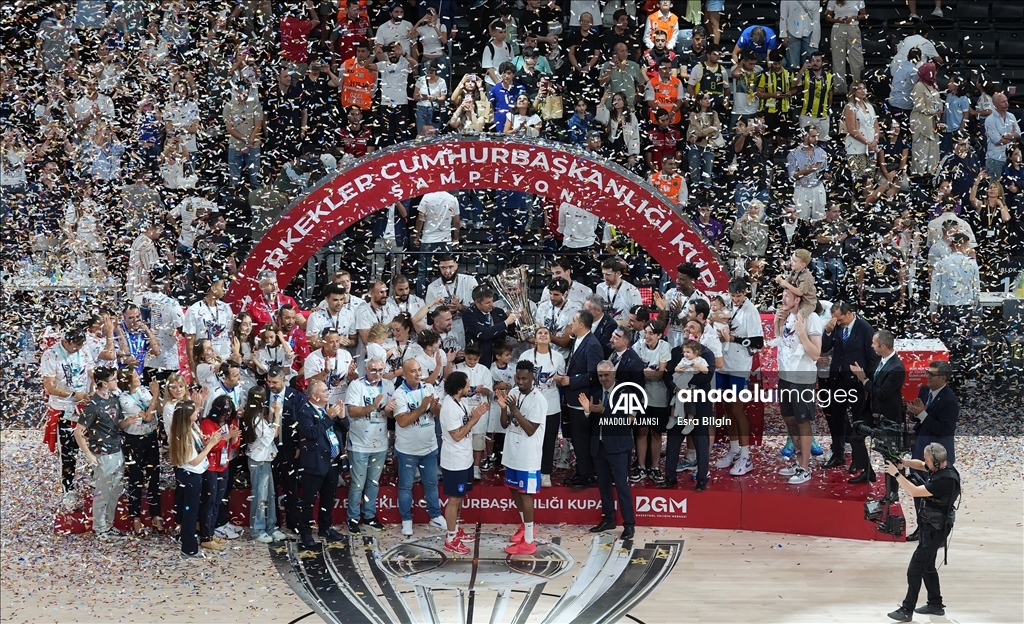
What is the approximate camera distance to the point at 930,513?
29.3 ft

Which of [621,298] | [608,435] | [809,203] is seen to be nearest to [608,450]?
[608,435]

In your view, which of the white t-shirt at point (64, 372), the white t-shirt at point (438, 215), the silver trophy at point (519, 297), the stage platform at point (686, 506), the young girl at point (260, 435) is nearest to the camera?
the young girl at point (260, 435)

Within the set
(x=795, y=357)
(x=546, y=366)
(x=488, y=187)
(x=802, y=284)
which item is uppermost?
(x=488, y=187)

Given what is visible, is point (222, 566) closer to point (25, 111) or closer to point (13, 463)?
point (13, 463)

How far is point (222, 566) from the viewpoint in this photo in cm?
991

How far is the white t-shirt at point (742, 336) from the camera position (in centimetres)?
1096

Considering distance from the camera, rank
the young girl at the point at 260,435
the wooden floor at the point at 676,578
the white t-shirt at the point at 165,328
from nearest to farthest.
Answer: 1. the wooden floor at the point at 676,578
2. the young girl at the point at 260,435
3. the white t-shirt at the point at 165,328

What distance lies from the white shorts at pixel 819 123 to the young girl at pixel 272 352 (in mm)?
6859

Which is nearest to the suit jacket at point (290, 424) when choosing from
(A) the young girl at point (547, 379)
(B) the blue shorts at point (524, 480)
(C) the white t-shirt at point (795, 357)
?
(B) the blue shorts at point (524, 480)

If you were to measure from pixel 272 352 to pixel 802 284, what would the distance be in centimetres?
427

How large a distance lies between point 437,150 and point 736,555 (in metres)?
4.19

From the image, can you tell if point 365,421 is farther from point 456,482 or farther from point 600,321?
point 600,321

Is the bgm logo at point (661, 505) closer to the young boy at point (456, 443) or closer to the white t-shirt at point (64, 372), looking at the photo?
the young boy at point (456, 443)

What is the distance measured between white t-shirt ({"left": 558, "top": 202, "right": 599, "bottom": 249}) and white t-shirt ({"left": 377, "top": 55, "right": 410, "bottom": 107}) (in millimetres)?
2443
